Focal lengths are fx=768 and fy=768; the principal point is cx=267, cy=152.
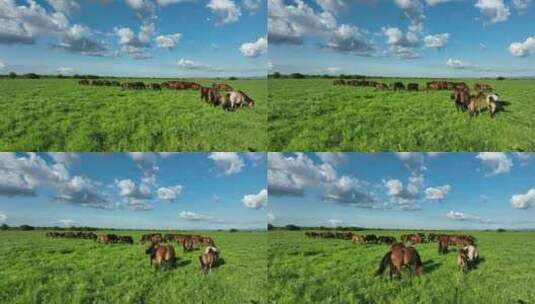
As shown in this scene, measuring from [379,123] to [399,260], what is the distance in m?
1.43

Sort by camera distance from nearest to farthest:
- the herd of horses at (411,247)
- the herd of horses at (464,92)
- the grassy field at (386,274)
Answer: the grassy field at (386,274)
the herd of horses at (411,247)
the herd of horses at (464,92)

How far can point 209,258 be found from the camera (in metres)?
7.99

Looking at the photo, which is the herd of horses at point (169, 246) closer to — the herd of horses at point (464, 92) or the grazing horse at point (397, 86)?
the herd of horses at point (464, 92)

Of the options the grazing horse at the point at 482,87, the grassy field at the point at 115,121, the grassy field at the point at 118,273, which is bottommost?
the grassy field at the point at 118,273

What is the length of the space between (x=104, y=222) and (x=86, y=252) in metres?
0.36

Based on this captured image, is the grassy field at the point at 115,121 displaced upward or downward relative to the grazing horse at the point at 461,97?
downward

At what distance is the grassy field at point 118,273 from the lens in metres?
7.76

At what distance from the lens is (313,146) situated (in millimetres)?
7902

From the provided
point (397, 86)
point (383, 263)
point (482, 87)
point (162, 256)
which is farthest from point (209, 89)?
point (482, 87)

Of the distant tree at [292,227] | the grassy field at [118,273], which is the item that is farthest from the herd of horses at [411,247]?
the grassy field at [118,273]

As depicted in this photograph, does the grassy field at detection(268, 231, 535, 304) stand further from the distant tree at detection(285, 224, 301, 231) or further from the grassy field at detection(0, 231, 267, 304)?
the grassy field at detection(0, 231, 267, 304)

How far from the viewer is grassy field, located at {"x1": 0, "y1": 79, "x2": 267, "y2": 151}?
311 inches

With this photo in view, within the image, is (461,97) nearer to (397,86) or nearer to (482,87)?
(482,87)

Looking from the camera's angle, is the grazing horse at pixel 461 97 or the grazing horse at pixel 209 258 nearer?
the grazing horse at pixel 209 258
